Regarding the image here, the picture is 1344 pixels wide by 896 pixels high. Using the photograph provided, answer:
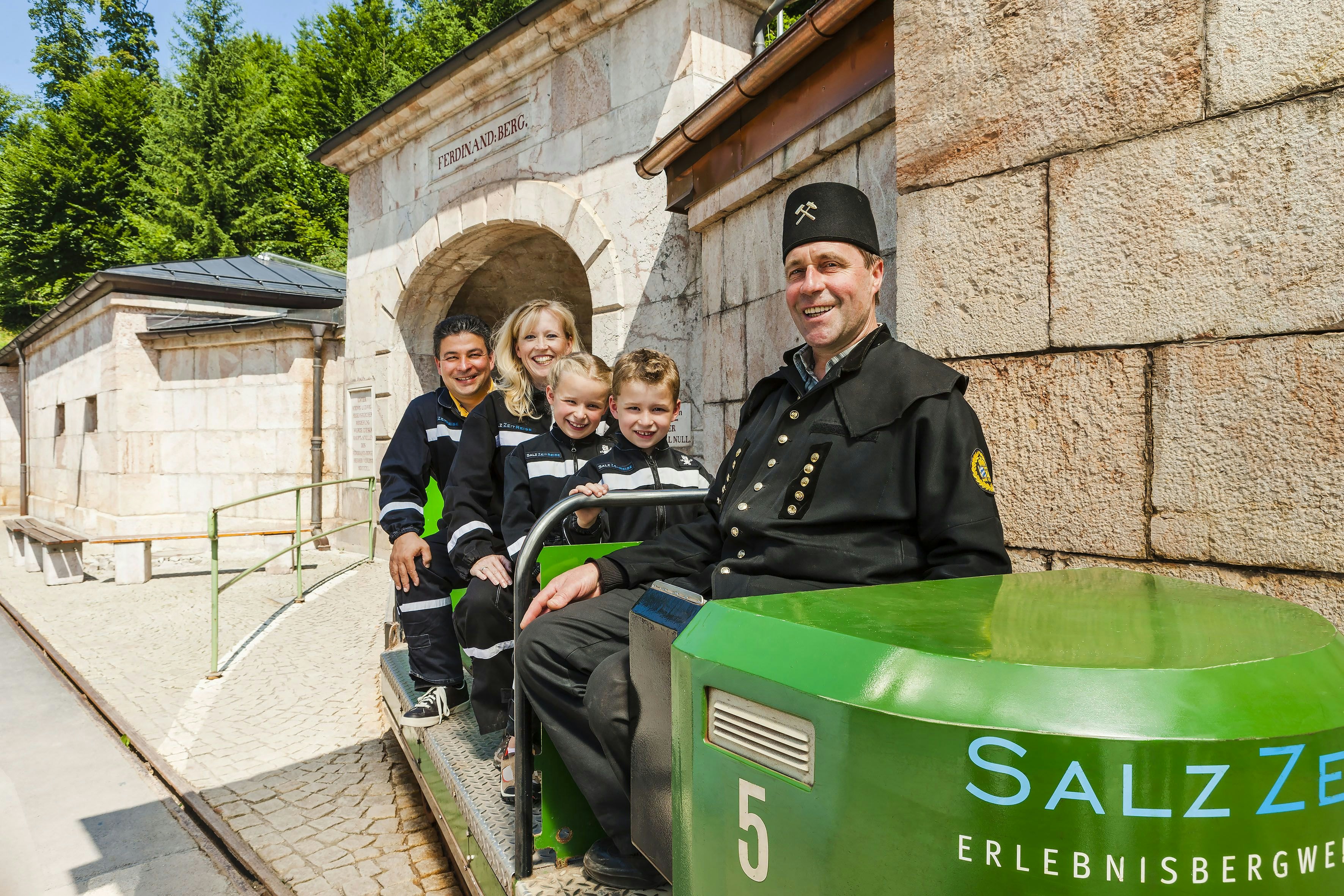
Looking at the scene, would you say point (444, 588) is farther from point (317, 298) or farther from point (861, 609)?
point (317, 298)

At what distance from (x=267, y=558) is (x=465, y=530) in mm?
7193

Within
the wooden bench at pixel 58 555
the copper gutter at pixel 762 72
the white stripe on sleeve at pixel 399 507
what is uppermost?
the copper gutter at pixel 762 72

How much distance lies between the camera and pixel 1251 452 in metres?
1.84

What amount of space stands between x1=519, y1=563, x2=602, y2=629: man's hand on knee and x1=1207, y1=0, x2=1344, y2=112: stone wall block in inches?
74.0

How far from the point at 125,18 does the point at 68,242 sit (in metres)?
12.6

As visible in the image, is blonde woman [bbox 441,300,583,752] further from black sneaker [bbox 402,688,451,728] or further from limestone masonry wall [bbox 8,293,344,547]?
limestone masonry wall [bbox 8,293,344,547]

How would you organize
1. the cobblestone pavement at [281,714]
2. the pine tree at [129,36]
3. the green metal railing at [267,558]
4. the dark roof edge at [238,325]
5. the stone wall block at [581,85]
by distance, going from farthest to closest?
the pine tree at [129,36], the dark roof edge at [238,325], the stone wall block at [581,85], the green metal railing at [267,558], the cobblestone pavement at [281,714]

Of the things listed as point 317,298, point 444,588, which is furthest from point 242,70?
point 444,588

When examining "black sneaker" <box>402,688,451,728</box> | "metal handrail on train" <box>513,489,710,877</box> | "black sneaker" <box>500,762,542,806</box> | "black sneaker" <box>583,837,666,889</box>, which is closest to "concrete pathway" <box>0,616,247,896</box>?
"black sneaker" <box>402,688,451,728</box>

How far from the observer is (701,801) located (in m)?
1.04

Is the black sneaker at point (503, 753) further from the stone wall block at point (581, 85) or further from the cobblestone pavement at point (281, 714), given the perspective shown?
the stone wall block at point (581, 85)

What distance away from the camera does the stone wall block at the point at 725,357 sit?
4277 millimetres

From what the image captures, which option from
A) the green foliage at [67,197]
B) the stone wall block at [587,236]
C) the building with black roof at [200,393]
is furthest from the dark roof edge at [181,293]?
the green foliage at [67,197]

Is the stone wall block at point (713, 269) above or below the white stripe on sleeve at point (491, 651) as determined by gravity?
above
